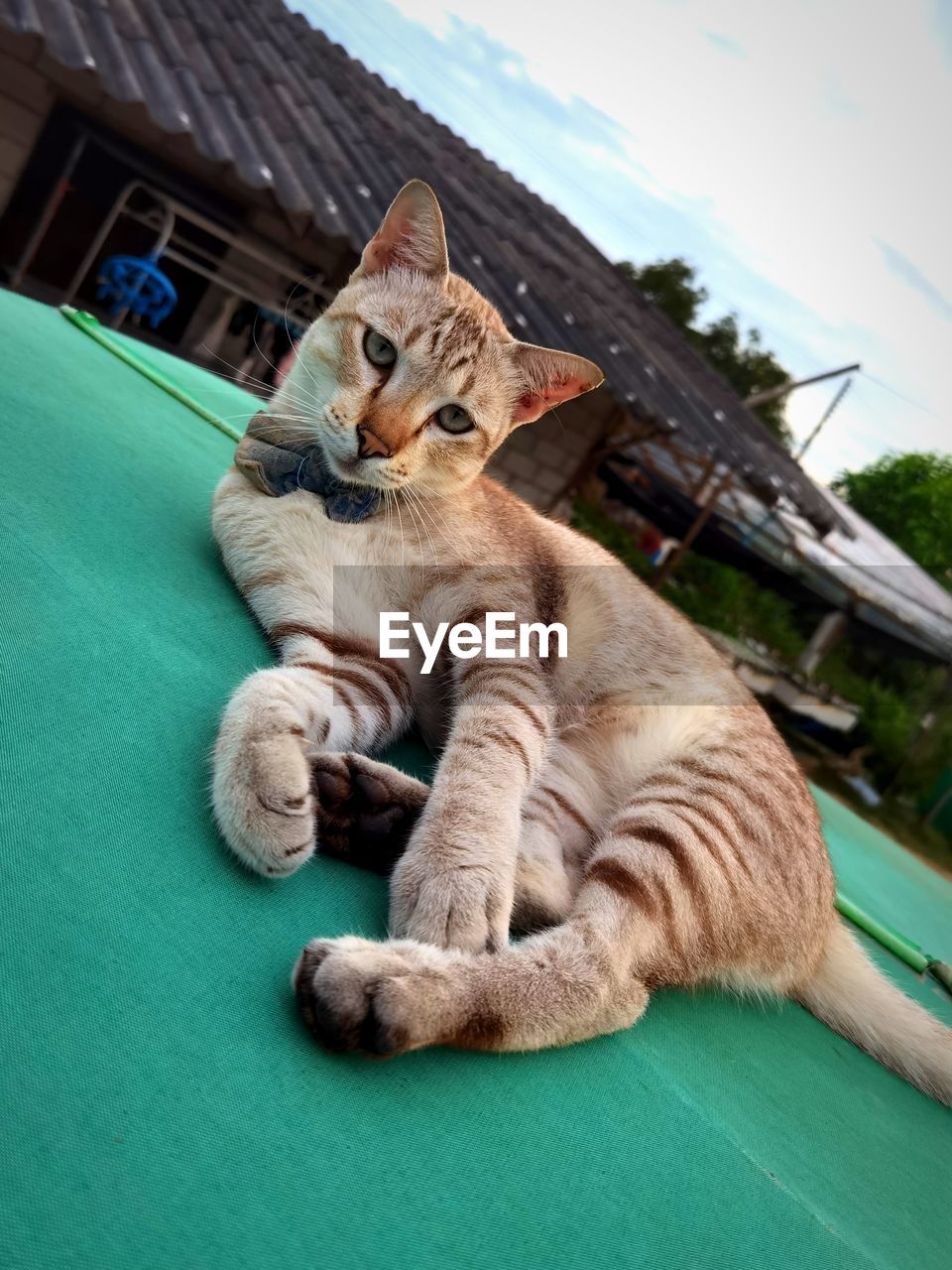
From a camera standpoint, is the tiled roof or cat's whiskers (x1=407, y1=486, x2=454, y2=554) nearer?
cat's whiskers (x1=407, y1=486, x2=454, y2=554)

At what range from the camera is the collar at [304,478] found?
1858mm

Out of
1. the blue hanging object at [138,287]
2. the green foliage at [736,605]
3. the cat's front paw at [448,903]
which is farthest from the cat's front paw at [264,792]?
the green foliage at [736,605]

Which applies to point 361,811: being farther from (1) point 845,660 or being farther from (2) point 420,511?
(1) point 845,660

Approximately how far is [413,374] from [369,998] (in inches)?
49.3

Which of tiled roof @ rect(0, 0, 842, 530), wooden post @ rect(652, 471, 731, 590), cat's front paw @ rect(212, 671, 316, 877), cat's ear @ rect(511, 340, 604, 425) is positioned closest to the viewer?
cat's front paw @ rect(212, 671, 316, 877)

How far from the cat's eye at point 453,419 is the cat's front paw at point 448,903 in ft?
3.13

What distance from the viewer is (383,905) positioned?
1284mm

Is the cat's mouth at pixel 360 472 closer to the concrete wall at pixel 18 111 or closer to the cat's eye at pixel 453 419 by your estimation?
the cat's eye at pixel 453 419

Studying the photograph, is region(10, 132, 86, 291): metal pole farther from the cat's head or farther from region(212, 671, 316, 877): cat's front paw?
region(212, 671, 316, 877): cat's front paw

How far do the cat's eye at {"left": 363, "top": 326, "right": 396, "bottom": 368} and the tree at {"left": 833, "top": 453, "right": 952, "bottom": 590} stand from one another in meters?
14.6

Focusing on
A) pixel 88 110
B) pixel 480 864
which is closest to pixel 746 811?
pixel 480 864

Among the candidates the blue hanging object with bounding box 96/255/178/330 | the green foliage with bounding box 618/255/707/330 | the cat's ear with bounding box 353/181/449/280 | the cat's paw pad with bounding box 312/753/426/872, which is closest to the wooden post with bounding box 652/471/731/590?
the blue hanging object with bounding box 96/255/178/330

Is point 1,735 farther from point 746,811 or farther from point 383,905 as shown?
point 746,811

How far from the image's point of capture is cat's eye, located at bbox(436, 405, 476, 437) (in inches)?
74.9
